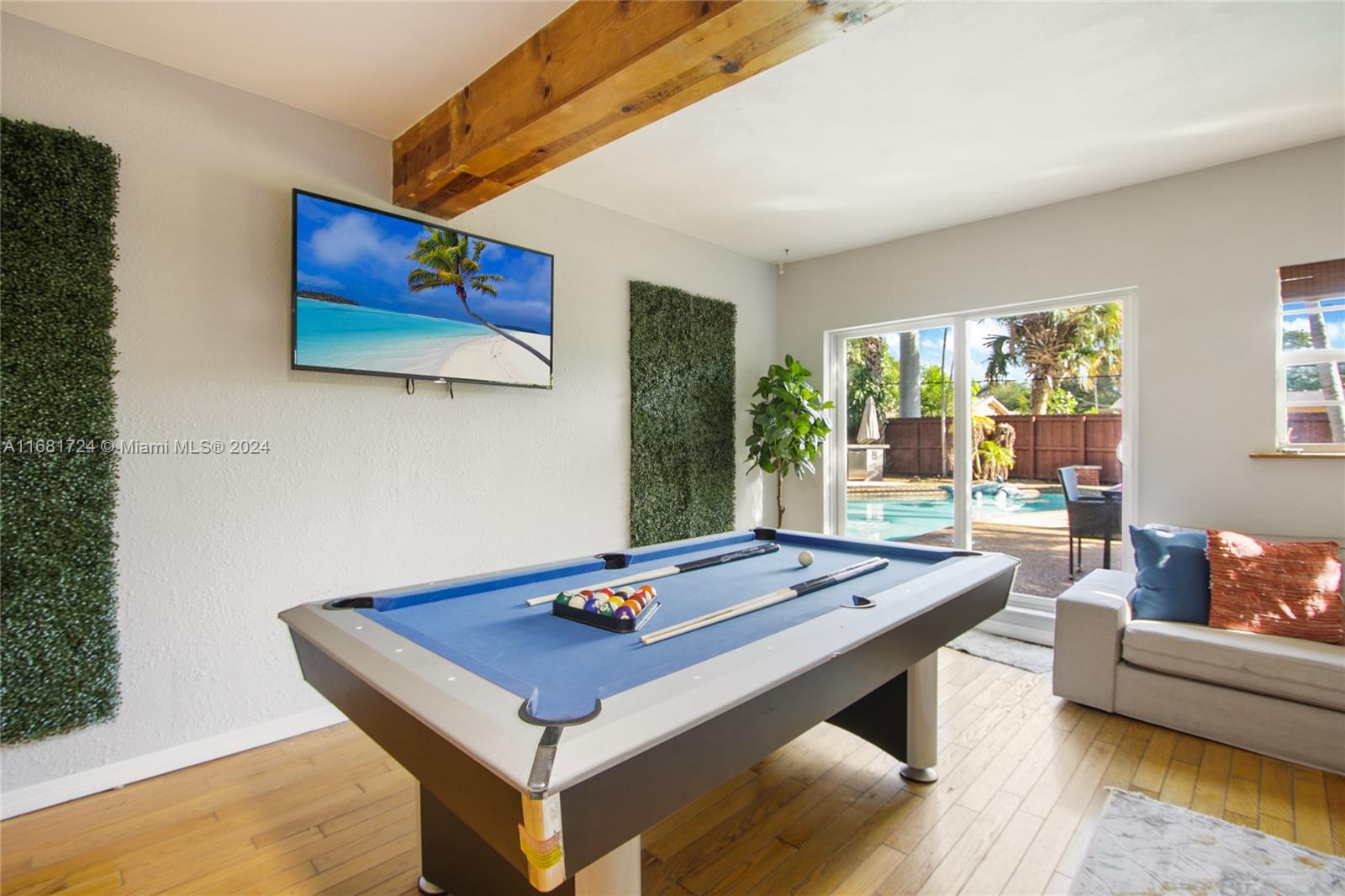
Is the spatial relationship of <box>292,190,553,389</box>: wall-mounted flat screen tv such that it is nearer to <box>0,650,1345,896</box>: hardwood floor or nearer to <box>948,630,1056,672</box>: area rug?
<box>0,650,1345,896</box>: hardwood floor

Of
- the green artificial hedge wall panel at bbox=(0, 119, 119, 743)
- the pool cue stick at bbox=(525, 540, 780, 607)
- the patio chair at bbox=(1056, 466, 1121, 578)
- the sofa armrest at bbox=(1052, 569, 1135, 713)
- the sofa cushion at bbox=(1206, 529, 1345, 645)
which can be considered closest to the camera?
the pool cue stick at bbox=(525, 540, 780, 607)

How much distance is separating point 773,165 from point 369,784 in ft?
10.7

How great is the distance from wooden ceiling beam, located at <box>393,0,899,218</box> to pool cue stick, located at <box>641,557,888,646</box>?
5.04 feet

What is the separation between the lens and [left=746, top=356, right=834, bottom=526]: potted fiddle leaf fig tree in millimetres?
4371

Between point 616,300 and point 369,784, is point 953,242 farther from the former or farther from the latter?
point 369,784

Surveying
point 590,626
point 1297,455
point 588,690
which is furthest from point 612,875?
point 1297,455

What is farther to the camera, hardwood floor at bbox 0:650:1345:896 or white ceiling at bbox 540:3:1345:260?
white ceiling at bbox 540:3:1345:260

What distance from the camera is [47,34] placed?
2102 mm

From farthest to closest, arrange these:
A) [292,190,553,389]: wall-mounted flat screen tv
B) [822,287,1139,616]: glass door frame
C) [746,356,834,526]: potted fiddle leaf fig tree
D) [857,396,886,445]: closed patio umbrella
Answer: [857,396,886,445]: closed patio umbrella, [746,356,834,526]: potted fiddle leaf fig tree, [822,287,1139,616]: glass door frame, [292,190,553,389]: wall-mounted flat screen tv

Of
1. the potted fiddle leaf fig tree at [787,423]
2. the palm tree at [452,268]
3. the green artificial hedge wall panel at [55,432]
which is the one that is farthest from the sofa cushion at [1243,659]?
the green artificial hedge wall panel at [55,432]

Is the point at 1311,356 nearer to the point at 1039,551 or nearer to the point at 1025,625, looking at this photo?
the point at 1039,551

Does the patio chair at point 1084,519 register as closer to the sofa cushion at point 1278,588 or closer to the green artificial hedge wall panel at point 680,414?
the sofa cushion at point 1278,588

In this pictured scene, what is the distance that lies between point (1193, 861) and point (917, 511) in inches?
113

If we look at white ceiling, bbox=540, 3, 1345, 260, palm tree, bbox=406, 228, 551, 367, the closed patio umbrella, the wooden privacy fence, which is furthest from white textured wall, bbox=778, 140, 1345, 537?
palm tree, bbox=406, 228, 551, 367
